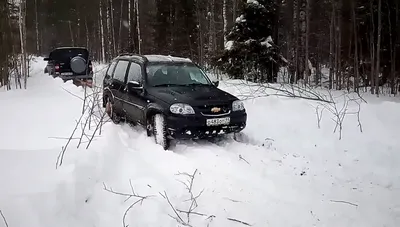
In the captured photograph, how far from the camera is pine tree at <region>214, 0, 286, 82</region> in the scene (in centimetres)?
1468

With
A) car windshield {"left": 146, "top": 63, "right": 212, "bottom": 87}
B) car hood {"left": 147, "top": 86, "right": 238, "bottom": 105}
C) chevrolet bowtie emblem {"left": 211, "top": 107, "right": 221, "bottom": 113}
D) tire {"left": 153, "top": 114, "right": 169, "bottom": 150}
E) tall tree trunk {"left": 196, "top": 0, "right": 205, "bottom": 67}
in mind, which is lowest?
tire {"left": 153, "top": 114, "right": 169, "bottom": 150}

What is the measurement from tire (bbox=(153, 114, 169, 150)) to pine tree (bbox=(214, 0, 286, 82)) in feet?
29.8

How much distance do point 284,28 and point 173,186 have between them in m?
19.2

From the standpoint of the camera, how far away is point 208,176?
4973mm

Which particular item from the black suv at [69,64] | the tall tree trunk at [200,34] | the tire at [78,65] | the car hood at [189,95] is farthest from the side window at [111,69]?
the tall tree trunk at [200,34]

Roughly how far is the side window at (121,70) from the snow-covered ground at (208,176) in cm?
146

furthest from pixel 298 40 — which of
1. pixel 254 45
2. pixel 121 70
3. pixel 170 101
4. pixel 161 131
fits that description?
pixel 161 131

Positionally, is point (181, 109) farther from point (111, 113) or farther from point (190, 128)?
point (111, 113)

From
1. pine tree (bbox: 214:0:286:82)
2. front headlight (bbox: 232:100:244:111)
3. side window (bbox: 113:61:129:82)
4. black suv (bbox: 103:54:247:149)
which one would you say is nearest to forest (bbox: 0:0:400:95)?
pine tree (bbox: 214:0:286:82)

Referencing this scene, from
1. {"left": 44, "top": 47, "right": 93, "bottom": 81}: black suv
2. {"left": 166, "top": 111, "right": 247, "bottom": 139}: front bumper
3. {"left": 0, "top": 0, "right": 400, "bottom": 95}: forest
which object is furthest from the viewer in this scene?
{"left": 44, "top": 47, "right": 93, "bottom": 81}: black suv

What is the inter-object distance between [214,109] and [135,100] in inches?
72.1

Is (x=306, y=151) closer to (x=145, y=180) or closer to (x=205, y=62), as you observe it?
(x=145, y=180)

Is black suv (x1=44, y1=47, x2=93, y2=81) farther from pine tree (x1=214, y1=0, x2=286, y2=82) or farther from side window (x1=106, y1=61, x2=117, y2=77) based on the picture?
side window (x1=106, y1=61, x2=117, y2=77)

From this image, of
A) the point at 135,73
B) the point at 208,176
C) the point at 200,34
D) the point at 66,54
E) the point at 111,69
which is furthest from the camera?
the point at 200,34
